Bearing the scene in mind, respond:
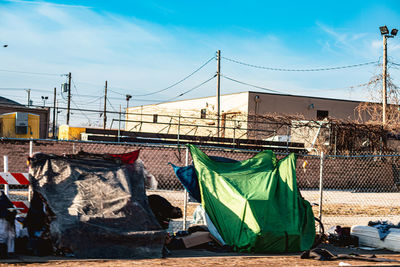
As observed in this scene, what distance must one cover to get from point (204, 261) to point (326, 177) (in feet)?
60.8

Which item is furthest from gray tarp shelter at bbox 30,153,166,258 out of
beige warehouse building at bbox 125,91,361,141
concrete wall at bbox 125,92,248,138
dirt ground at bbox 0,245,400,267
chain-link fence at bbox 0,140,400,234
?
beige warehouse building at bbox 125,91,361,141

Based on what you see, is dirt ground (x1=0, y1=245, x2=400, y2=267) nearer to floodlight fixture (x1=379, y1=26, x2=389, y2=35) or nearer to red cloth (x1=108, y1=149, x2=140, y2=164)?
red cloth (x1=108, y1=149, x2=140, y2=164)

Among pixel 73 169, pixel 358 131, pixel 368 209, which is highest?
pixel 358 131

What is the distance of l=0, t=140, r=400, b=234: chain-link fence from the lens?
15.4 meters

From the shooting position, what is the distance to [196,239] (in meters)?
8.04

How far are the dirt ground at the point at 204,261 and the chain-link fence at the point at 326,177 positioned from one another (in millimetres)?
3212

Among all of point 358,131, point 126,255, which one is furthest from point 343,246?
point 358,131

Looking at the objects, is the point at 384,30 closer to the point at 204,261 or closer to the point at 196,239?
the point at 196,239

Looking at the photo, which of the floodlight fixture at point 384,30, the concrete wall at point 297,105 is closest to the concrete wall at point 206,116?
the concrete wall at point 297,105

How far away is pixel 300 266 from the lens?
6957 mm

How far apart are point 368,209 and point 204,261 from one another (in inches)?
459

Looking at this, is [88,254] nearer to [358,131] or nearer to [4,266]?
[4,266]

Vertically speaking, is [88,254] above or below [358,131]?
below

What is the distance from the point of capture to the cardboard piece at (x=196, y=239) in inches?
315
